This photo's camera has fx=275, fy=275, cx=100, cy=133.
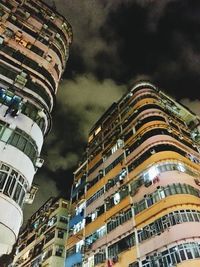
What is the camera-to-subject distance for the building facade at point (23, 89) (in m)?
16.6

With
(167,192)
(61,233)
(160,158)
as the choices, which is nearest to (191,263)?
(167,192)

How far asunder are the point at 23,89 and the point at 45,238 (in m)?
31.3

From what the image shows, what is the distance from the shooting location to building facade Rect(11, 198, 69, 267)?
134ft

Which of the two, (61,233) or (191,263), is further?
(61,233)

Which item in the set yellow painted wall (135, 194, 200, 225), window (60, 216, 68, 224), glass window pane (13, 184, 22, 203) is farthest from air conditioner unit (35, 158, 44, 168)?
window (60, 216, 68, 224)

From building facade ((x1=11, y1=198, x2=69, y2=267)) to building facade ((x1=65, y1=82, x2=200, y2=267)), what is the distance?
4936 millimetres

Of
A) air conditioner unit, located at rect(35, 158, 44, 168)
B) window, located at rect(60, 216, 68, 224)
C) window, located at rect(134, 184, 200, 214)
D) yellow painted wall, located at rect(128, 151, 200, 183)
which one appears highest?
window, located at rect(60, 216, 68, 224)

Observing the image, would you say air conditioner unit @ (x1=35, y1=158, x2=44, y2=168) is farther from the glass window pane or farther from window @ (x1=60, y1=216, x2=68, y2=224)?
window @ (x1=60, y1=216, x2=68, y2=224)

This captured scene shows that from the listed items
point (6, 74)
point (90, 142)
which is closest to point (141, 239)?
point (6, 74)

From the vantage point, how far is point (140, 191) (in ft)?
89.8

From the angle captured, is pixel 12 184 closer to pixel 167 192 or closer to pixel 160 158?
pixel 167 192

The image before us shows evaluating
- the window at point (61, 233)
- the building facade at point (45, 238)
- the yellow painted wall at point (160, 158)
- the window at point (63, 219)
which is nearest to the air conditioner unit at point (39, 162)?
the yellow painted wall at point (160, 158)

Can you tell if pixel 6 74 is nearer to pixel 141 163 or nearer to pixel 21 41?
pixel 21 41

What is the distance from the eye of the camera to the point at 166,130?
104 feet
